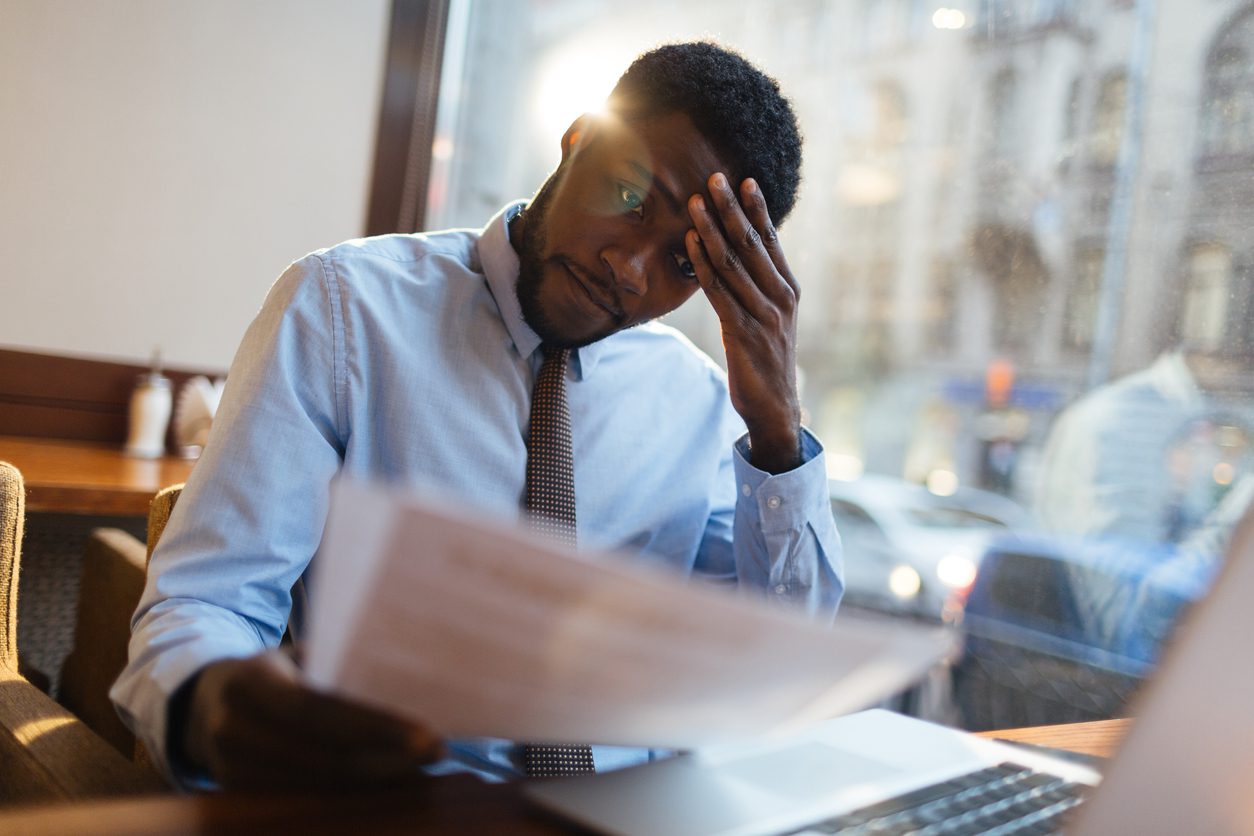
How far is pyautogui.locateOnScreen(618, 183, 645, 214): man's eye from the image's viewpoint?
97 centimetres

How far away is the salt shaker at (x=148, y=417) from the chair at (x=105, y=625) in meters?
0.63

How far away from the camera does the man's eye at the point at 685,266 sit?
1.00 metres

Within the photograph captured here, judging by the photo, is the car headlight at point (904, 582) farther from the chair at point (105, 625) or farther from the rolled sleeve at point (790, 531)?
the chair at point (105, 625)

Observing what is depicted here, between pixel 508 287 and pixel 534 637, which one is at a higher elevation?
pixel 508 287

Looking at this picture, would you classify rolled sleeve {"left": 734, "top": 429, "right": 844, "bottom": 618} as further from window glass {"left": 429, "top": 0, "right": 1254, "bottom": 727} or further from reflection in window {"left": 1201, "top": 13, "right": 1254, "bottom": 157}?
reflection in window {"left": 1201, "top": 13, "right": 1254, "bottom": 157}

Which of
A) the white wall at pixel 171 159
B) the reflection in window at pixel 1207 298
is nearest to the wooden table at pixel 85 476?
the white wall at pixel 171 159

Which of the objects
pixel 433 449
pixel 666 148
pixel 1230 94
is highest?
pixel 1230 94

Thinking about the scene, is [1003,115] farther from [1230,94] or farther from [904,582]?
[904,582]

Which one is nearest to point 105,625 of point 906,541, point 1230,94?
point 1230,94

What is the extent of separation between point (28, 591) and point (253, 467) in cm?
133

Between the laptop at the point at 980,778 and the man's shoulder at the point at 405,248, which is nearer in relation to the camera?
the laptop at the point at 980,778

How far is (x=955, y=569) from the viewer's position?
9.65ft

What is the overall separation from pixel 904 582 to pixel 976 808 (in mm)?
2713

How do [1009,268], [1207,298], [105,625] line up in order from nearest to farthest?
1. [105,625]
2. [1207,298]
3. [1009,268]
